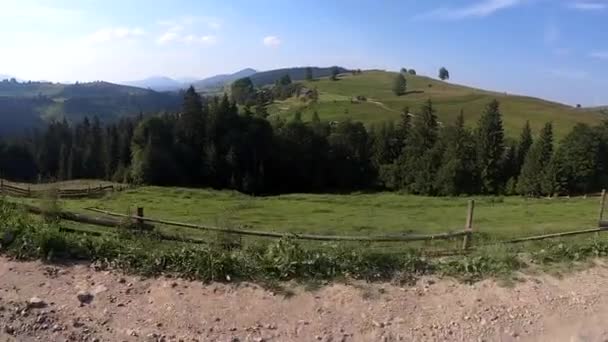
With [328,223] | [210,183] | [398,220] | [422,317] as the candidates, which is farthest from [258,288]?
[210,183]

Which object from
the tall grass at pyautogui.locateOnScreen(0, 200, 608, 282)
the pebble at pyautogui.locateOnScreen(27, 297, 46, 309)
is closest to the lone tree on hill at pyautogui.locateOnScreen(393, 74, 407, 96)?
the tall grass at pyautogui.locateOnScreen(0, 200, 608, 282)

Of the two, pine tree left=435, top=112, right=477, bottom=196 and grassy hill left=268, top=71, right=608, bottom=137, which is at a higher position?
grassy hill left=268, top=71, right=608, bottom=137

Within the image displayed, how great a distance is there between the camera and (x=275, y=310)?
7.25 m

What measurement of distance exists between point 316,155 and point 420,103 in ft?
182

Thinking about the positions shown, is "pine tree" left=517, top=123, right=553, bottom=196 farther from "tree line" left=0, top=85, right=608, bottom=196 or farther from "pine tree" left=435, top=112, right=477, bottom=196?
"pine tree" left=435, top=112, right=477, bottom=196

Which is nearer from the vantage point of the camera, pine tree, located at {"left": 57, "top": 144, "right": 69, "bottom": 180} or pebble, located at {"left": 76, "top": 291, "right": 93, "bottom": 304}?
pebble, located at {"left": 76, "top": 291, "right": 93, "bottom": 304}

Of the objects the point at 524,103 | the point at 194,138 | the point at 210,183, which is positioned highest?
the point at 524,103

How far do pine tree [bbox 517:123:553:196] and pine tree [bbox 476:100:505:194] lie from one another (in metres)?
3.24

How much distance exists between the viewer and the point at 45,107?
19025 centimetres

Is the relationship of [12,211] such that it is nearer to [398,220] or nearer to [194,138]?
[398,220]

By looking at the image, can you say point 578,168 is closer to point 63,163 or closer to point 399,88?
point 63,163

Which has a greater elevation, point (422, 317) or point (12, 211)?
point (12, 211)

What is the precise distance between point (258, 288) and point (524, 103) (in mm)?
127456

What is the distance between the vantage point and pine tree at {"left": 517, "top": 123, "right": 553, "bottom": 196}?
60.8 meters
